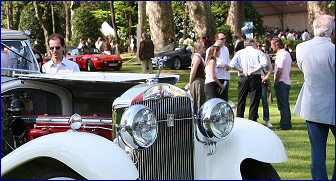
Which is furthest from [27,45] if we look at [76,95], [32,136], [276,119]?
[276,119]

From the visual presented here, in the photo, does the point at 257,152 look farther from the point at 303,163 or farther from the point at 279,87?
the point at 279,87

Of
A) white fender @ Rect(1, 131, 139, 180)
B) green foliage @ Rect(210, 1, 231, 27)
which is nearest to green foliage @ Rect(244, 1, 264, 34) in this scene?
green foliage @ Rect(210, 1, 231, 27)

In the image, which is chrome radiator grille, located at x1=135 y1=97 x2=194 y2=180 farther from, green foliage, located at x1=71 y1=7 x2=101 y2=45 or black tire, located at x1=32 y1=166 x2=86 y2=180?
green foliage, located at x1=71 y1=7 x2=101 y2=45

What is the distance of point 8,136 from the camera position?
16.3 feet

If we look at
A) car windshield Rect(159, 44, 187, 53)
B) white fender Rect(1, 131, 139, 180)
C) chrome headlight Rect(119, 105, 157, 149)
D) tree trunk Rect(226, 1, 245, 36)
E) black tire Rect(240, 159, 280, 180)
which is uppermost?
tree trunk Rect(226, 1, 245, 36)

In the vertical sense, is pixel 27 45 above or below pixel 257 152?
above

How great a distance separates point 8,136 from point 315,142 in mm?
2944

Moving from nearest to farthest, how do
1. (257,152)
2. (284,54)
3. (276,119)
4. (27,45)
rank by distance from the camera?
(257,152)
(27,45)
(284,54)
(276,119)

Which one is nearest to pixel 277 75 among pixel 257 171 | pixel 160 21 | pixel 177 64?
pixel 257 171

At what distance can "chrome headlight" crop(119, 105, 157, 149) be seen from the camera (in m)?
3.77

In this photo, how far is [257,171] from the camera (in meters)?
4.52

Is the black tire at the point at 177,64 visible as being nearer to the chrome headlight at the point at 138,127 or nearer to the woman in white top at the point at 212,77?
the woman in white top at the point at 212,77

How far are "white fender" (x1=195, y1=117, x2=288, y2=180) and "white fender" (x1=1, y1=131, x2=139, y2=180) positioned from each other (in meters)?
1.00

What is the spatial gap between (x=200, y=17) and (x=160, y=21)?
1999 millimetres
